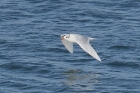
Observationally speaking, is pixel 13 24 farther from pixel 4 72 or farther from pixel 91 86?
pixel 91 86

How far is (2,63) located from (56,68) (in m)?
2.05

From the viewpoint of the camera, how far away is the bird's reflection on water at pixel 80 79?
2731 centimetres

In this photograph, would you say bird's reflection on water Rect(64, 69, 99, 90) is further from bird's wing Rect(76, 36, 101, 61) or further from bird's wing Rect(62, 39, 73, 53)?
bird's wing Rect(62, 39, 73, 53)

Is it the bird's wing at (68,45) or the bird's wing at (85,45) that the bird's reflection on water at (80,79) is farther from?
the bird's wing at (68,45)

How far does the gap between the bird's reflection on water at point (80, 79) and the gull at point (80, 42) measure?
2.72ft

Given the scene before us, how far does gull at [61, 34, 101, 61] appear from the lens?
27.9 metres

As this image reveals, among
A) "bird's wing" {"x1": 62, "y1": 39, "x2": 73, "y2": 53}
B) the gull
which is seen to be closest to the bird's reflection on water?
the gull

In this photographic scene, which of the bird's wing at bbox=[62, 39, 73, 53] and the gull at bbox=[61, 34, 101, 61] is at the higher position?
the gull at bbox=[61, 34, 101, 61]

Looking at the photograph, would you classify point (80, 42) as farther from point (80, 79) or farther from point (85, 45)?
point (80, 79)

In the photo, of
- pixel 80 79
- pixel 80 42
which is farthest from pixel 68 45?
pixel 80 79

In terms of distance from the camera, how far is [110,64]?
29.5 meters

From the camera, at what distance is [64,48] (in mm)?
31453

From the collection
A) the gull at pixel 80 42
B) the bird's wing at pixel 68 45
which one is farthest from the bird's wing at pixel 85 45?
the bird's wing at pixel 68 45

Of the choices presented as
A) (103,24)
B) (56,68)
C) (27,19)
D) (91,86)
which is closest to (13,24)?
(27,19)
